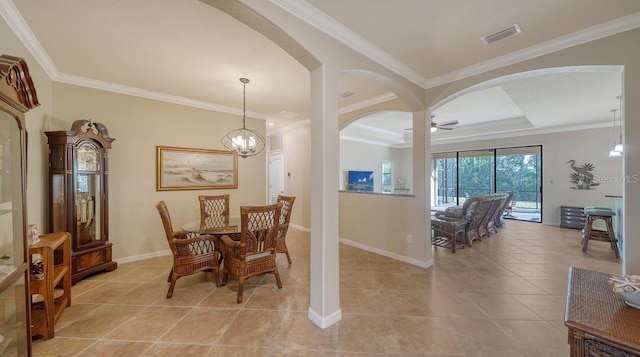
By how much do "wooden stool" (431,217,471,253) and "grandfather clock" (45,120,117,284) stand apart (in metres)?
5.32

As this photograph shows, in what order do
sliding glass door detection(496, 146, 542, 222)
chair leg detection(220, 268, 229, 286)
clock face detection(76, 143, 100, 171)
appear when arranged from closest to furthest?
chair leg detection(220, 268, 229, 286)
clock face detection(76, 143, 100, 171)
sliding glass door detection(496, 146, 542, 222)

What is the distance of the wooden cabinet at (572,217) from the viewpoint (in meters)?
5.74

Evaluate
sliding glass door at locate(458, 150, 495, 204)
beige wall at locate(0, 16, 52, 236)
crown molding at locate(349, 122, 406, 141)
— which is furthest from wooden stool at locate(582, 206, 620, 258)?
beige wall at locate(0, 16, 52, 236)

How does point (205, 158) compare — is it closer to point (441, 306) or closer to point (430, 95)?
point (430, 95)

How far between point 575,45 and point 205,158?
205 inches

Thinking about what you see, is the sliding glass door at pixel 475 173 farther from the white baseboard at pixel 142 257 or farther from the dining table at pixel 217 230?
the white baseboard at pixel 142 257

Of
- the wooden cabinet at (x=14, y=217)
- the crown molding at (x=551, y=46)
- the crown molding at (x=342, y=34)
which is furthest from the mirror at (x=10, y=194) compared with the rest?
the crown molding at (x=551, y=46)

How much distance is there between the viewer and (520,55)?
2539mm

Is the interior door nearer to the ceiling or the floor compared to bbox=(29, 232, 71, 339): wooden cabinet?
nearer to the ceiling

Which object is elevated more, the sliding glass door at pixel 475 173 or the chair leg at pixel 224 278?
the sliding glass door at pixel 475 173

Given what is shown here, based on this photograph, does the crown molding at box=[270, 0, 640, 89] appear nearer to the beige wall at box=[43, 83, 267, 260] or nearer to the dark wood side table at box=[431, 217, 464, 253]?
the dark wood side table at box=[431, 217, 464, 253]

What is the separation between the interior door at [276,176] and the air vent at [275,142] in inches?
8.1

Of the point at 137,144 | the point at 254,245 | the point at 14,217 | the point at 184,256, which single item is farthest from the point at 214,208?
the point at 14,217

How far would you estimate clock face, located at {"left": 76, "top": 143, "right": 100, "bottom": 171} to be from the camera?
9.71 feet
